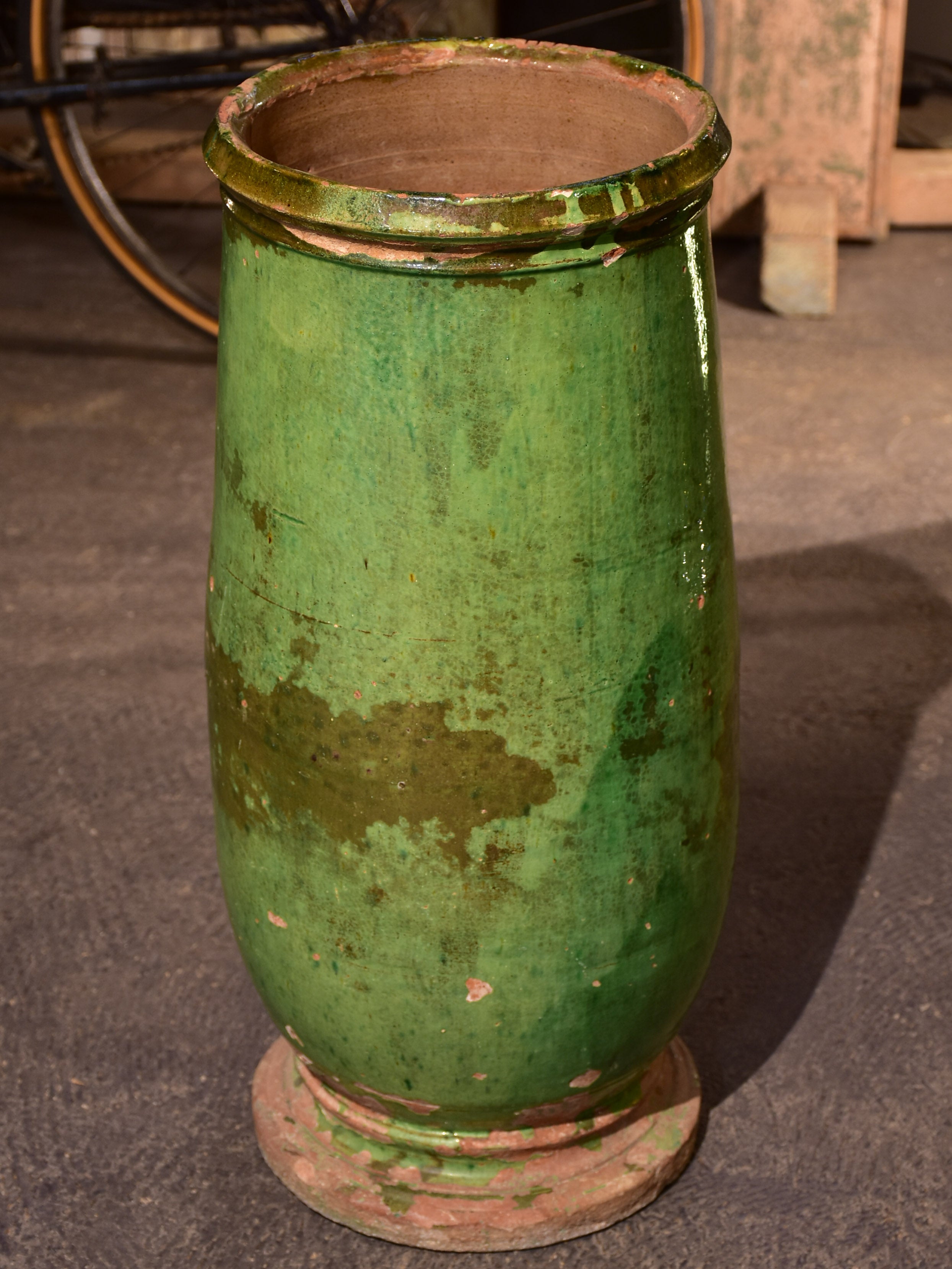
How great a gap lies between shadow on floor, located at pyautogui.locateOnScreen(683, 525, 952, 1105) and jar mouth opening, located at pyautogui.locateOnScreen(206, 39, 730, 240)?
928 millimetres

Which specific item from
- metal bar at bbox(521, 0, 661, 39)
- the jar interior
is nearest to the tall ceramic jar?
the jar interior

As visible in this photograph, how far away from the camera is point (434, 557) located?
3.84 ft

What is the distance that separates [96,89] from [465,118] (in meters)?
1.68

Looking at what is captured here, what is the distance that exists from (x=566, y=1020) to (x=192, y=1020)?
58 cm

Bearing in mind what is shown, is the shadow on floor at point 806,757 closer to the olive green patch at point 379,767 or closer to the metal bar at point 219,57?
the olive green patch at point 379,767

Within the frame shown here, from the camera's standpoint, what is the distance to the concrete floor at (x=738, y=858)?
156cm

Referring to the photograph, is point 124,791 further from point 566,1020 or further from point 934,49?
point 934,49

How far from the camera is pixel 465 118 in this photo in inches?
55.7

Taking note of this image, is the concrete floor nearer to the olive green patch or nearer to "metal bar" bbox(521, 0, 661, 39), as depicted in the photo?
the olive green patch

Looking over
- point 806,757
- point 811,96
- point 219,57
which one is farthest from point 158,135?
point 806,757

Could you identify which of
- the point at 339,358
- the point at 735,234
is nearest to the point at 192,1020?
the point at 339,358

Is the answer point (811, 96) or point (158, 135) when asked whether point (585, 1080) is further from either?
point (158, 135)

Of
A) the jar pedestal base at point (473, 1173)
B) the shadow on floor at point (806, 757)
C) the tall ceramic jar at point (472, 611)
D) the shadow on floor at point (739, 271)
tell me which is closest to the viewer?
the tall ceramic jar at point (472, 611)

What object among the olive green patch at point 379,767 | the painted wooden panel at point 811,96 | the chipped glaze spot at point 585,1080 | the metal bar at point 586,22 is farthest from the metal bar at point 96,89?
the chipped glaze spot at point 585,1080
